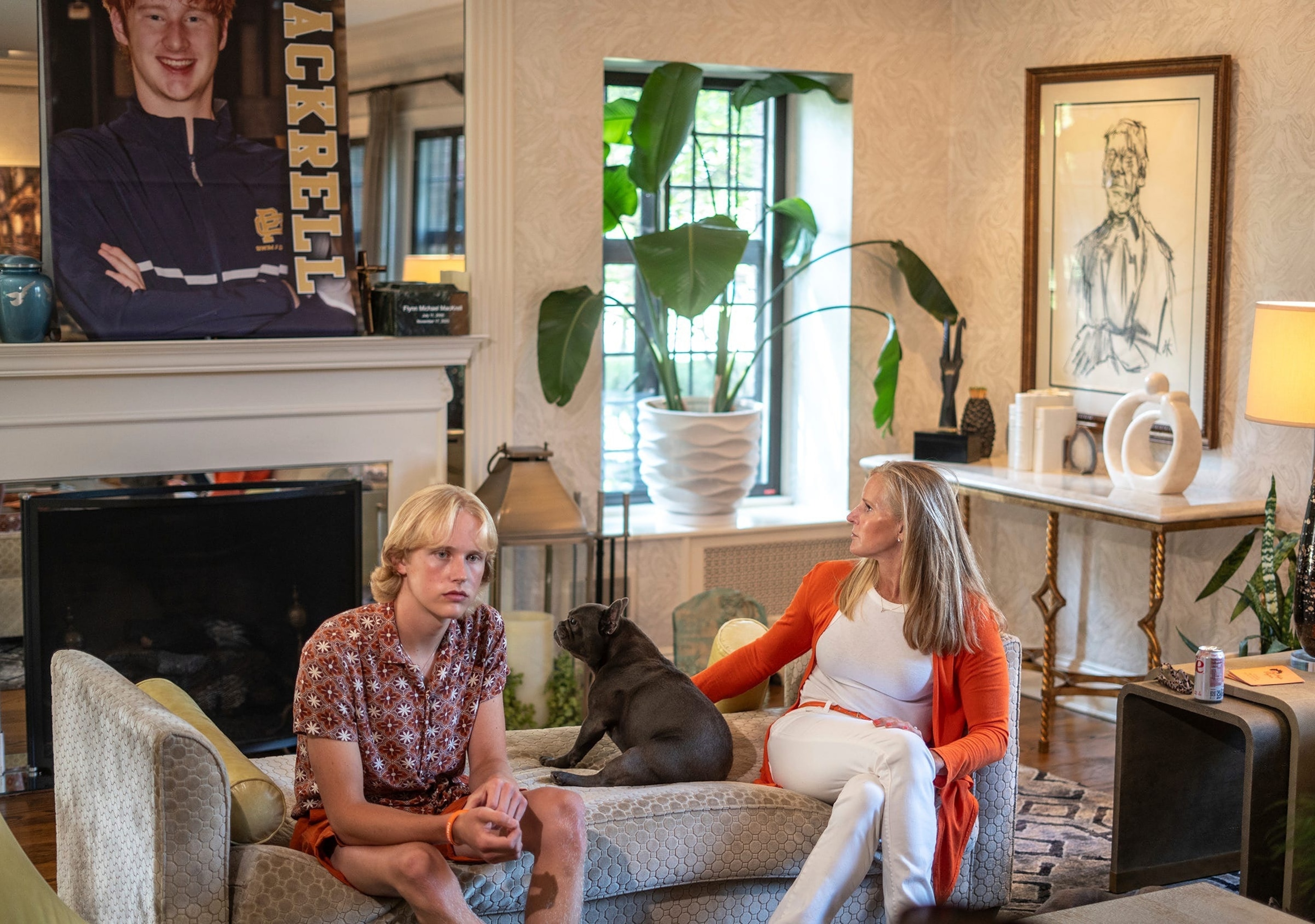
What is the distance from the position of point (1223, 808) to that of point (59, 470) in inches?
125

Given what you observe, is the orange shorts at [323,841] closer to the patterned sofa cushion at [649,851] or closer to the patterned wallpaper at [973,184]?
the patterned sofa cushion at [649,851]

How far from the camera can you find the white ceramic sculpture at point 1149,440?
4094 millimetres

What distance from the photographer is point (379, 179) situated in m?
4.28

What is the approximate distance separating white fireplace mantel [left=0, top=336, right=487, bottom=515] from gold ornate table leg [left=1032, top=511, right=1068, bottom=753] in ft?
6.37

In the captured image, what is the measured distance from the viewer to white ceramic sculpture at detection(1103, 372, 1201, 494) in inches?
161

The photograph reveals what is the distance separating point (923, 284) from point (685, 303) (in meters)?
1.14

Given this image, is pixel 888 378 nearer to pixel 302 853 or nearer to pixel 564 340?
pixel 564 340

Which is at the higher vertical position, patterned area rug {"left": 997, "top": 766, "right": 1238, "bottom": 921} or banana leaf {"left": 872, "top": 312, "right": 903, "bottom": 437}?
banana leaf {"left": 872, "top": 312, "right": 903, "bottom": 437}

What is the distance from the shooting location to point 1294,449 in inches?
164

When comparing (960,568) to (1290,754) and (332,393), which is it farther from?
(332,393)

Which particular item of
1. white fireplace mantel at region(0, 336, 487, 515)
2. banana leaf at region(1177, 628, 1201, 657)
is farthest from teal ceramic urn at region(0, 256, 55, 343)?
banana leaf at region(1177, 628, 1201, 657)

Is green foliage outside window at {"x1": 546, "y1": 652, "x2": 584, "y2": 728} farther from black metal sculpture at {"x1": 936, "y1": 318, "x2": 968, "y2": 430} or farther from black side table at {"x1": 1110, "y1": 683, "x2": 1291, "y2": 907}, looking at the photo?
black side table at {"x1": 1110, "y1": 683, "x2": 1291, "y2": 907}

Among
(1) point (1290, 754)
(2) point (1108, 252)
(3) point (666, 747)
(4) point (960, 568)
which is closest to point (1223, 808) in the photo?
(1) point (1290, 754)

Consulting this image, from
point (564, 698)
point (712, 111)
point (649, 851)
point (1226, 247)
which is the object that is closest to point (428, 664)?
point (649, 851)
